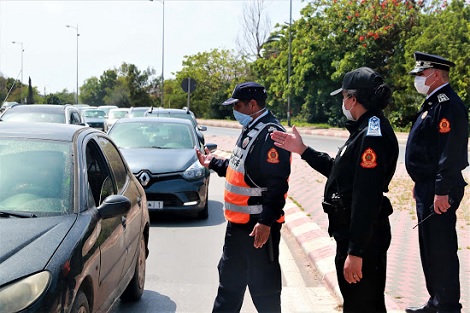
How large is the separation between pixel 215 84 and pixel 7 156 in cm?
6430

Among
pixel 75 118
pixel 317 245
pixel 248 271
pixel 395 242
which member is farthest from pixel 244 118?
pixel 75 118

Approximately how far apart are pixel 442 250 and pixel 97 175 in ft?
8.30

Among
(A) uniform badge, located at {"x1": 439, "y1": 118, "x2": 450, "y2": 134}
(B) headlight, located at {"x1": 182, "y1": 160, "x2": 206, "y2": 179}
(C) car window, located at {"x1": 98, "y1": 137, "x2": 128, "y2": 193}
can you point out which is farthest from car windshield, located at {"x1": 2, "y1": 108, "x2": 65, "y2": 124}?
(A) uniform badge, located at {"x1": 439, "y1": 118, "x2": 450, "y2": 134}

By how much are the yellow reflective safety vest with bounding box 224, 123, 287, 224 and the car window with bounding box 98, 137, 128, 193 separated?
3.74 ft

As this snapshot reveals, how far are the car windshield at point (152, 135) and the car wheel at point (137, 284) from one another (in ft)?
16.6

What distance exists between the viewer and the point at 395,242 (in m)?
7.97

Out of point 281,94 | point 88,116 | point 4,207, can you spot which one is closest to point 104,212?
point 4,207

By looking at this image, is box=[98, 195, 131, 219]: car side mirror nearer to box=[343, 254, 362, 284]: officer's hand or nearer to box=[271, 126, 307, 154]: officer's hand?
box=[271, 126, 307, 154]: officer's hand

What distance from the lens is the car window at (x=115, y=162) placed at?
524 centimetres

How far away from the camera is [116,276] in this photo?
4609 millimetres

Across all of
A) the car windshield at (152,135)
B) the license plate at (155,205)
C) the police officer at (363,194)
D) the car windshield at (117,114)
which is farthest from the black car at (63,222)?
the car windshield at (117,114)

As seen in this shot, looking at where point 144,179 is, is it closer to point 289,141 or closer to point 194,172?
point 194,172

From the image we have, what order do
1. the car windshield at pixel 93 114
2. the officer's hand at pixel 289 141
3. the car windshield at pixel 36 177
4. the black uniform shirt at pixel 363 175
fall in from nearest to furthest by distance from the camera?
the black uniform shirt at pixel 363 175
the officer's hand at pixel 289 141
the car windshield at pixel 36 177
the car windshield at pixel 93 114

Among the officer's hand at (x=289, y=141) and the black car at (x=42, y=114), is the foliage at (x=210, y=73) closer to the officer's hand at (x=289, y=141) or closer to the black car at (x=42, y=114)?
the black car at (x=42, y=114)
